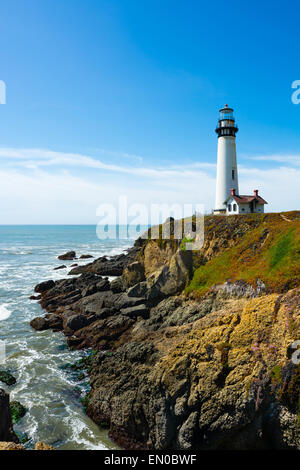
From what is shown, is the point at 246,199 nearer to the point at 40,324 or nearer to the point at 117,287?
the point at 117,287

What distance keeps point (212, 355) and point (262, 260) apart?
9188mm

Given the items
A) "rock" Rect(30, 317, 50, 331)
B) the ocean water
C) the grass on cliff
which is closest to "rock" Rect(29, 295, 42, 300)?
the ocean water

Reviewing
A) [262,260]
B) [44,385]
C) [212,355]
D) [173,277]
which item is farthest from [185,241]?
[44,385]

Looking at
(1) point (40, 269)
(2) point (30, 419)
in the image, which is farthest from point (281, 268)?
(1) point (40, 269)

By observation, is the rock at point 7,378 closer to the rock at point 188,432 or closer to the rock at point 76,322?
the rock at point 76,322

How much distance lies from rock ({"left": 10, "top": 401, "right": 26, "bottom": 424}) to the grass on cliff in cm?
1311

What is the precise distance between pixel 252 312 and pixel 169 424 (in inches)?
249

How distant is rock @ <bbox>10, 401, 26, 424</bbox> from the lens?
47.1ft

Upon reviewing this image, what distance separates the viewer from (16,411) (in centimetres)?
1471

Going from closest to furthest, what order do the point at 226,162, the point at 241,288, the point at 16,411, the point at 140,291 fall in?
the point at 16,411, the point at 241,288, the point at 140,291, the point at 226,162

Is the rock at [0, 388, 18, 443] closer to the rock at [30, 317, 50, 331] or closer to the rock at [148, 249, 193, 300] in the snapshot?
the rock at [148, 249, 193, 300]

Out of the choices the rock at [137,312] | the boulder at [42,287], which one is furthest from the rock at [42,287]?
the rock at [137,312]

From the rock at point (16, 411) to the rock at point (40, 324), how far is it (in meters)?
10.6
